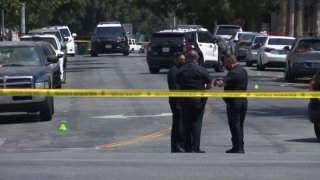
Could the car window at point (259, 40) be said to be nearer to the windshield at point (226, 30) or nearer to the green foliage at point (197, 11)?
the green foliage at point (197, 11)

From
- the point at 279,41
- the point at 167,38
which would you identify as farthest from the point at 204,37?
the point at 279,41

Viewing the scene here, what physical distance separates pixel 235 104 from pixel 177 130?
107 cm

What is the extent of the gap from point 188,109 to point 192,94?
0.26 m

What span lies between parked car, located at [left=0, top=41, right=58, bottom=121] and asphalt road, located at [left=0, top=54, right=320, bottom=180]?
1.42 feet

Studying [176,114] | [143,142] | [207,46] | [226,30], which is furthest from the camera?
[226,30]

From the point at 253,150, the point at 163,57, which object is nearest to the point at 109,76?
the point at 163,57

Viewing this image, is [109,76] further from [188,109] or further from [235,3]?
[235,3]

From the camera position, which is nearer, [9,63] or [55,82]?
[9,63]

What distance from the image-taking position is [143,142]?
18.4m

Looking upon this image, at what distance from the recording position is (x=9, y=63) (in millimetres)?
23062

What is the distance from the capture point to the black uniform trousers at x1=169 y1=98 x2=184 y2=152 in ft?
53.2

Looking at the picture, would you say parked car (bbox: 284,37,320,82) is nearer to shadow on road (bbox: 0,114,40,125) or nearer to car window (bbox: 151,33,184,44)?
car window (bbox: 151,33,184,44)

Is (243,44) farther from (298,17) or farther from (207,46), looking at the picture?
(207,46)

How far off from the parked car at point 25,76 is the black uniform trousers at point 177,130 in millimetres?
6148
